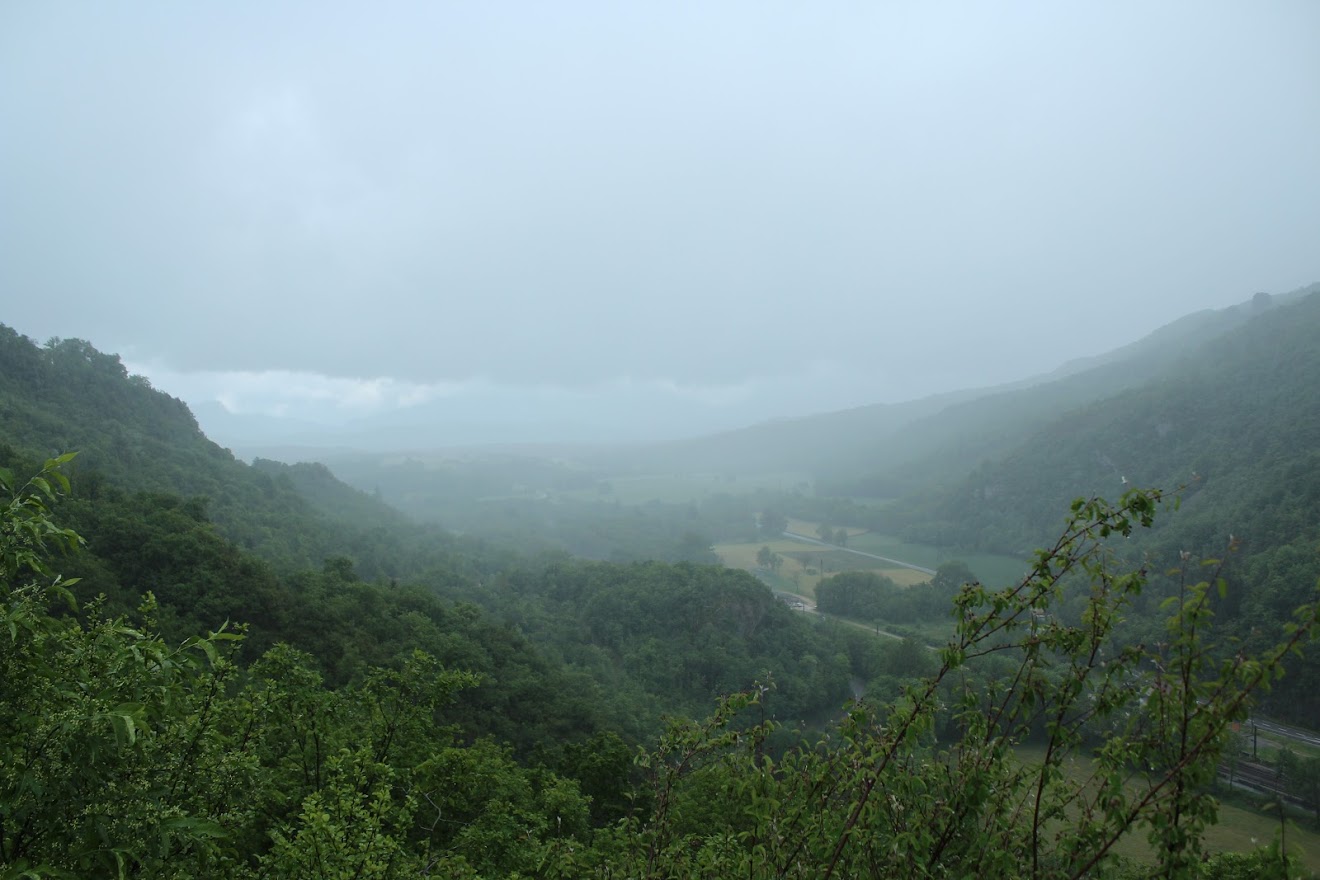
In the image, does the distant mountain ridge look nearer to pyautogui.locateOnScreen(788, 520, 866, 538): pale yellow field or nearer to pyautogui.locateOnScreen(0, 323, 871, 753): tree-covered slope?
pyautogui.locateOnScreen(788, 520, 866, 538): pale yellow field

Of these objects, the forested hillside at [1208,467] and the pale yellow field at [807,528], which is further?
the pale yellow field at [807,528]

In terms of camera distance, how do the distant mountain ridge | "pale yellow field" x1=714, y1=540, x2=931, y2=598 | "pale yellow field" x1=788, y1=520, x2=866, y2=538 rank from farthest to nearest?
the distant mountain ridge, "pale yellow field" x1=788, y1=520, x2=866, y2=538, "pale yellow field" x1=714, y1=540, x2=931, y2=598

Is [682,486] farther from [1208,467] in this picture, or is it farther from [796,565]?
[1208,467]

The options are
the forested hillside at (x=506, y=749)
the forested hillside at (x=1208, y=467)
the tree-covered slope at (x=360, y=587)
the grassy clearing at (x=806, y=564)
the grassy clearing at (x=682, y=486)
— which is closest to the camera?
the forested hillside at (x=506, y=749)

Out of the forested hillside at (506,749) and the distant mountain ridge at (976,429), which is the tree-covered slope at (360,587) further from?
the distant mountain ridge at (976,429)

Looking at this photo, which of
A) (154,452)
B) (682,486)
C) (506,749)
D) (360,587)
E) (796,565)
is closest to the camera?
(506,749)

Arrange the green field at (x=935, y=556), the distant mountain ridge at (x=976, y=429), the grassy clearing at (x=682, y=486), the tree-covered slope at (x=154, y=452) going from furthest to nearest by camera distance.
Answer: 1. the grassy clearing at (x=682, y=486)
2. the distant mountain ridge at (x=976, y=429)
3. the green field at (x=935, y=556)
4. the tree-covered slope at (x=154, y=452)

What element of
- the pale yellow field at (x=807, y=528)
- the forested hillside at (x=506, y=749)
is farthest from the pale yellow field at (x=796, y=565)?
the forested hillside at (x=506, y=749)

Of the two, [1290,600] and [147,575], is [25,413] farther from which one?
[1290,600]

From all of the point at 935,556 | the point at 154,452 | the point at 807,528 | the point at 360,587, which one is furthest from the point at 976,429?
the point at 154,452

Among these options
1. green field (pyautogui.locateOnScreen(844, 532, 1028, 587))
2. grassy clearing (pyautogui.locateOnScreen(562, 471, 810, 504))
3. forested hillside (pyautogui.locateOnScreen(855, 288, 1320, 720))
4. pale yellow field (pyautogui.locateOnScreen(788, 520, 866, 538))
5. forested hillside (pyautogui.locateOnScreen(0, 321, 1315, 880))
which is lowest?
green field (pyautogui.locateOnScreen(844, 532, 1028, 587))

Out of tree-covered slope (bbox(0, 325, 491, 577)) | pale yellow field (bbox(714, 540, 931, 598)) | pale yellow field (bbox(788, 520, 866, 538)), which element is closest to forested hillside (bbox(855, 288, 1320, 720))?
pale yellow field (bbox(788, 520, 866, 538))

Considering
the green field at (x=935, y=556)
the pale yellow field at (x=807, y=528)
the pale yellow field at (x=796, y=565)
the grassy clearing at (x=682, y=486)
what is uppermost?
the grassy clearing at (x=682, y=486)

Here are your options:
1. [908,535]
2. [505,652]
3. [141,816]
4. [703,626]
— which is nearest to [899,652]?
[703,626]
